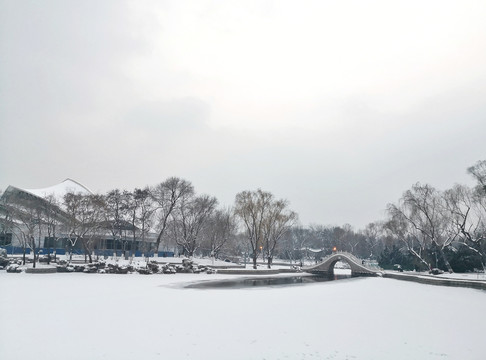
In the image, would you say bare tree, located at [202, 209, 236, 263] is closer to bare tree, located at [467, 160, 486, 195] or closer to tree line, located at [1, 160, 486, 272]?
tree line, located at [1, 160, 486, 272]

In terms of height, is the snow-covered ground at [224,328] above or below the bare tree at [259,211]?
below

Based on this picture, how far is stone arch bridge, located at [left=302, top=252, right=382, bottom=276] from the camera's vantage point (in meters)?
49.0

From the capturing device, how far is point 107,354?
894cm

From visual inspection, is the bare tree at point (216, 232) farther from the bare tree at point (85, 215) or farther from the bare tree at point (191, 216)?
the bare tree at point (85, 215)

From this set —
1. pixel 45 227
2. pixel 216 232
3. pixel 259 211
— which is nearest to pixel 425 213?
pixel 259 211

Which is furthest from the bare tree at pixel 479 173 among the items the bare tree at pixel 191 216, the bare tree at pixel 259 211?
the bare tree at pixel 191 216

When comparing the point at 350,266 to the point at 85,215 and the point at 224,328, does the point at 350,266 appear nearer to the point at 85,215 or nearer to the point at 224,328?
the point at 85,215

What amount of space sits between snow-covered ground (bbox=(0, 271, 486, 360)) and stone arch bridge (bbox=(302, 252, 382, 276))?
3053 cm

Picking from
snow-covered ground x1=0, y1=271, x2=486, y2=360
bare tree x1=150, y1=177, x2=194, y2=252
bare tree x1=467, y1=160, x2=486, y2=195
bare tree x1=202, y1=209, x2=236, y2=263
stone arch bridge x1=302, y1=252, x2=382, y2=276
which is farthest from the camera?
bare tree x1=202, y1=209, x2=236, y2=263

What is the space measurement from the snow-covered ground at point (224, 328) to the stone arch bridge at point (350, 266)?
3053 cm

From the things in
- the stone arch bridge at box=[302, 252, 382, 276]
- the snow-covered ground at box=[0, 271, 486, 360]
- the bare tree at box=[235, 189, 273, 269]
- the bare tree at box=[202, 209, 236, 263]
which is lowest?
the stone arch bridge at box=[302, 252, 382, 276]

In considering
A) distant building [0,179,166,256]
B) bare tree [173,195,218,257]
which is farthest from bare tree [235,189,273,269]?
distant building [0,179,166,256]

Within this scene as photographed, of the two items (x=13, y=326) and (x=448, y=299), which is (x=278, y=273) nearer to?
(x=448, y=299)

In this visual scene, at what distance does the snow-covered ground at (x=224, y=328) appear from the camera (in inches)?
378
